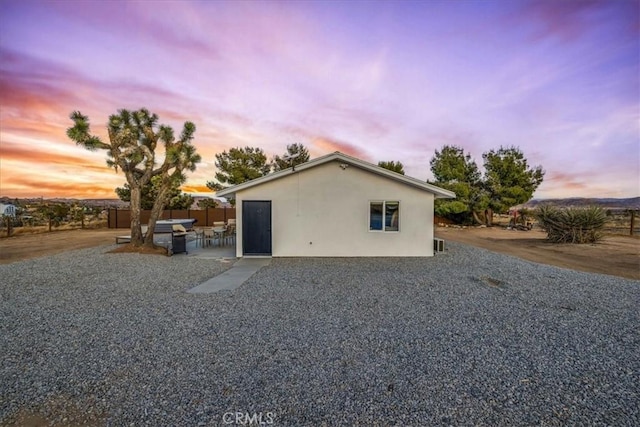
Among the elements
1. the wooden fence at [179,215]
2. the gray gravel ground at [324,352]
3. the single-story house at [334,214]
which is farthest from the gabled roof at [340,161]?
the wooden fence at [179,215]

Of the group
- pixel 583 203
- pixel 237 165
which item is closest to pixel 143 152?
pixel 237 165

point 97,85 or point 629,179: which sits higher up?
point 97,85

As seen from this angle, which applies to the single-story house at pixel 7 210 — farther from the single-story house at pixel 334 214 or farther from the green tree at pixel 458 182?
the green tree at pixel 458 182

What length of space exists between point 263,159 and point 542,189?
26904mm

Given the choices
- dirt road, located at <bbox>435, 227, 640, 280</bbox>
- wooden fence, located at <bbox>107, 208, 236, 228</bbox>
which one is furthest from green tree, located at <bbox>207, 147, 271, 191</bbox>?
dirt road, located at <bbox>435, 227, 640, 280</bbox>

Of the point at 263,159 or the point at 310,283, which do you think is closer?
the point at 310,283

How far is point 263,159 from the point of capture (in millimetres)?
27031

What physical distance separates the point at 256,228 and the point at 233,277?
3.15 meters

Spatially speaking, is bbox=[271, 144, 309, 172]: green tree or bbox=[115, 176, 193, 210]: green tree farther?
bbox=[271, 144, 309, 172]: green tree

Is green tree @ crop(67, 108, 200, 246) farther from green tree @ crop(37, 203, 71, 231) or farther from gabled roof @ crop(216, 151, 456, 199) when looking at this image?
green tree @ crop(37, 203, 71, 231)

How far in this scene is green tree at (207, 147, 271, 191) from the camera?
25531 millimetres

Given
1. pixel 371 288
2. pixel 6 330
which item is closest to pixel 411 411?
pixel 371 288

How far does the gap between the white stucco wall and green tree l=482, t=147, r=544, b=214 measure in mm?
18321

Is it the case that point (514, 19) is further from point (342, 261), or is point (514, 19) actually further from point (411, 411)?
point (411, 411)
